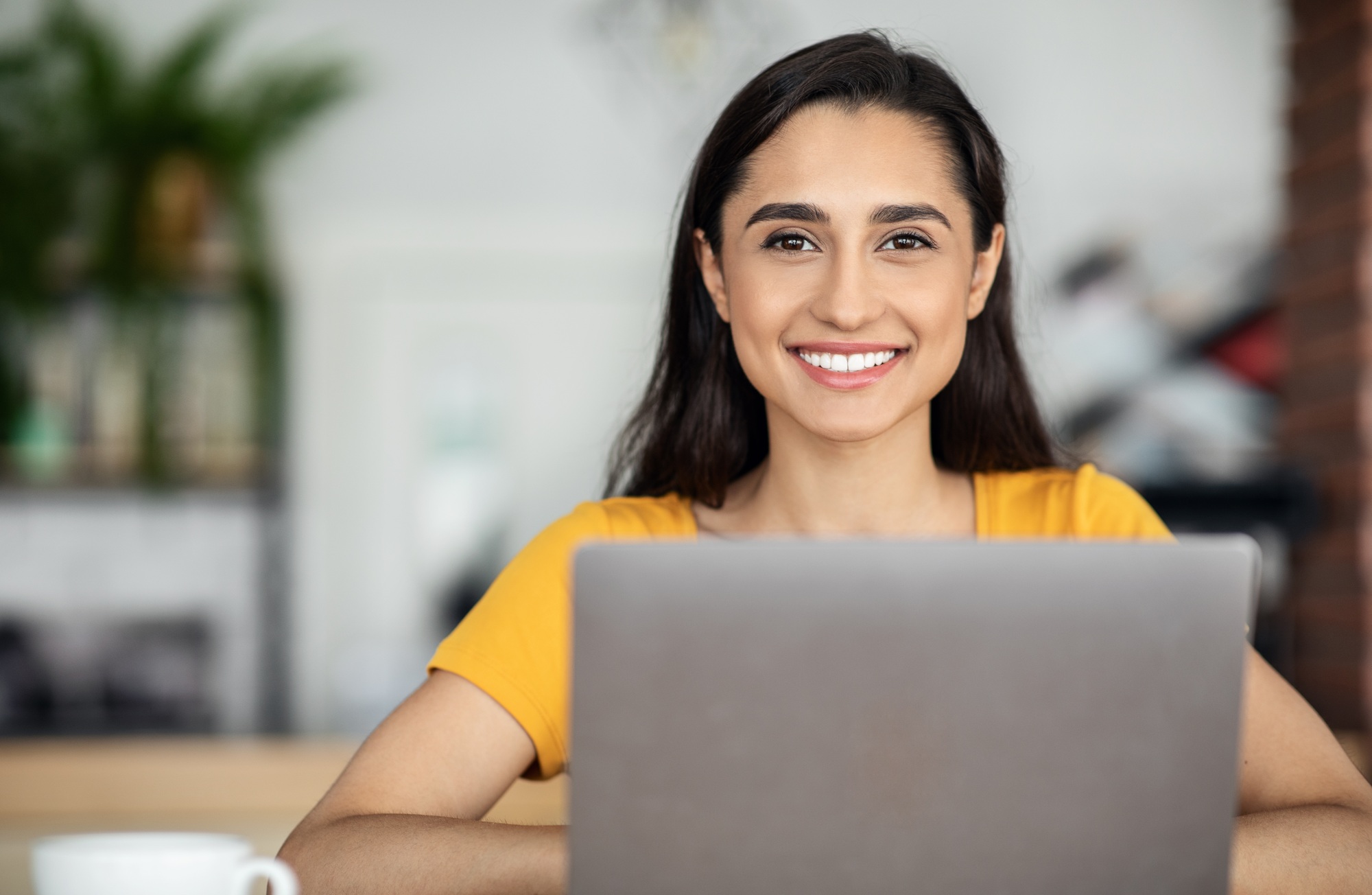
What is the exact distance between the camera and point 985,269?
4.59 ft

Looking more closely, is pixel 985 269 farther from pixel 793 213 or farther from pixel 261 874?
pixel 261 874

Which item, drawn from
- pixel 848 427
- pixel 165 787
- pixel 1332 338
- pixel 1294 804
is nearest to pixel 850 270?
pixel 848 427

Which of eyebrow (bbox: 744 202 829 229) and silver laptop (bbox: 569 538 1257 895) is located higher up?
eyebrow (bbox: 744 202 829 229)

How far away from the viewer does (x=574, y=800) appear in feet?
2.18

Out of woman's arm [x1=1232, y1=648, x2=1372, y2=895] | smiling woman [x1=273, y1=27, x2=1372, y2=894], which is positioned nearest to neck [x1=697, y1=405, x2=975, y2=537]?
smiling woman [x1=273, y1=27, x2=1372, y2=894]

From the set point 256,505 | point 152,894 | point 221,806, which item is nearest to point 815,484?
point 152,894

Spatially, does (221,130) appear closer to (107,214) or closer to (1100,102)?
(107,214)

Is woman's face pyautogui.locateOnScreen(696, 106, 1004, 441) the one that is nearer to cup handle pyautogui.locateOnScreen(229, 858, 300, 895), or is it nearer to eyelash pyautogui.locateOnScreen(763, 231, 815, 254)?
eyelash pyautogui.locateOnScreen(763, 231, 815, 254)

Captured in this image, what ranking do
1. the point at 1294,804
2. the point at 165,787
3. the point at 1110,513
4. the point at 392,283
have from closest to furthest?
the point at 1294,804 < the point at 1110,513 < the point at 165,787 < the point at 392,283

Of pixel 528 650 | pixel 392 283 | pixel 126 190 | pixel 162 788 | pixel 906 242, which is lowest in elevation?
pixel 162 788

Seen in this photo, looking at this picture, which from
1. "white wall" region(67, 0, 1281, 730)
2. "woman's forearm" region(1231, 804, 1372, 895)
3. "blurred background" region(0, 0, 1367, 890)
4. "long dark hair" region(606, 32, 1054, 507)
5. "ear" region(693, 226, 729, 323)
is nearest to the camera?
"woman's forearm" region(1231, 804, 1372, 895)

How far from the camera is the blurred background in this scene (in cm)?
410

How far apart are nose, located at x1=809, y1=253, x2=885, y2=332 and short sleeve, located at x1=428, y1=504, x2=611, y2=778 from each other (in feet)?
1.13

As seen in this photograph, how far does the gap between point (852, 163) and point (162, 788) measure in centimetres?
128
